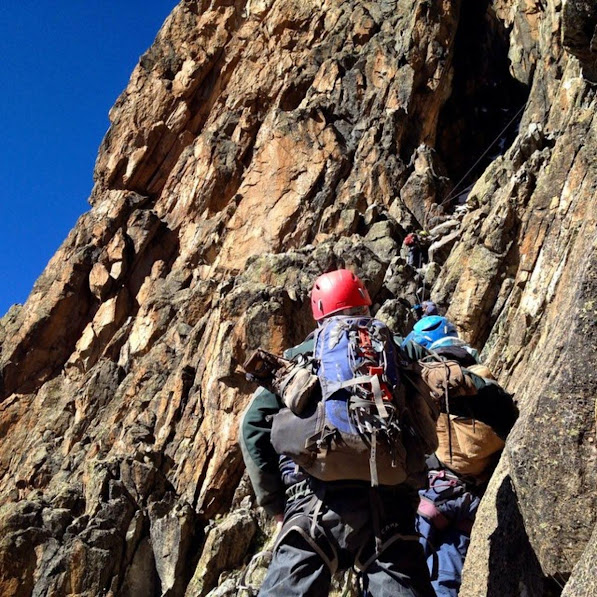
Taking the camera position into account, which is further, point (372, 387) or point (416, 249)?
point (416, 249)

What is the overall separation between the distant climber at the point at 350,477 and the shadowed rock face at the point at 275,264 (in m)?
0.71

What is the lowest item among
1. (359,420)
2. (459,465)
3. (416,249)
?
(459,465)

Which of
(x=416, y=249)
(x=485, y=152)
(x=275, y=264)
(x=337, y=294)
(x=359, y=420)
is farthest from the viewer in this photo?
(x=485, y=152)

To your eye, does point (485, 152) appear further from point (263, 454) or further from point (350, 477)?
point (350, 477)

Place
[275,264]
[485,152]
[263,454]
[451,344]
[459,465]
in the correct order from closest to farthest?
1. [263,454]
2. [459,465]
3. [451,344]
4. [275,264]
5. [485,152]

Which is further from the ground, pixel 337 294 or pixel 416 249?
pixel 416 249

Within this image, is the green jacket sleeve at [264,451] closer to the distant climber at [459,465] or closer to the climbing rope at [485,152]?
the distant climber at [459,465]

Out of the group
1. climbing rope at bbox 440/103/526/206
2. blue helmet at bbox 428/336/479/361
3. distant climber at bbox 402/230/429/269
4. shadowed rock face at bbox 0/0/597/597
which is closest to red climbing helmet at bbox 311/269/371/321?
blue helmet at bbox 428/336/479/361

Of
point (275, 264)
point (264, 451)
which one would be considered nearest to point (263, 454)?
point (264, 451)

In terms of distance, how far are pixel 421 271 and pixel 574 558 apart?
19.9 m

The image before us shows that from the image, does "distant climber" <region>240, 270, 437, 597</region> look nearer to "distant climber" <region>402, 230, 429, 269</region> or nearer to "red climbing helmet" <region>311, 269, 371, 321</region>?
"red climbing helmet" <region>311, 269, 371, 321</region>

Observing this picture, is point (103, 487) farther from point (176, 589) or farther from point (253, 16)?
point (253, 16)

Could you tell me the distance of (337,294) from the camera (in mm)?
4305

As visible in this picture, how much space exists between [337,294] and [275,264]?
1959 cm
